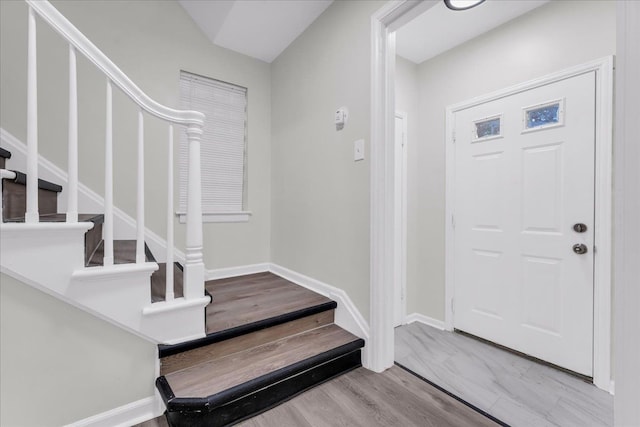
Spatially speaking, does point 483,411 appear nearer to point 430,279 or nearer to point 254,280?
point 430,279

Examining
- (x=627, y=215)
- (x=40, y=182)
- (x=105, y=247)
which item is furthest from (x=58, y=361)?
(x=627, y=215)

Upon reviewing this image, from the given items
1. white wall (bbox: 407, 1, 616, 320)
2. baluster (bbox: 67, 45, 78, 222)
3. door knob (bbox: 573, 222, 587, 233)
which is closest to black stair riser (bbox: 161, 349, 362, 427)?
baluster (bbox: 67, 45, 78, 222)

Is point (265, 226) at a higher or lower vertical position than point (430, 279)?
higher

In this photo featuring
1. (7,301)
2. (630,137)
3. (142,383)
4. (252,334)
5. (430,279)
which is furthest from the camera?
(430,279)

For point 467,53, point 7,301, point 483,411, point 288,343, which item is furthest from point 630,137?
point 7,301

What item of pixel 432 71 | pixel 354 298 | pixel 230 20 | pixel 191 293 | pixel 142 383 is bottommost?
pixel 142 383

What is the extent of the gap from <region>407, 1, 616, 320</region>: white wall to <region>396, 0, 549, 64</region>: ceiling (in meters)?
0.07

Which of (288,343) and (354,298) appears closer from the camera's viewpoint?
(288,343)

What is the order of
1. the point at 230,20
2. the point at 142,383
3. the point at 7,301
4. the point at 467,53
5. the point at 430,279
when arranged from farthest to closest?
the point at 430,279 < the point at 467,53 < the point at 230,20 < the point at 142,383 < the point at 7,301

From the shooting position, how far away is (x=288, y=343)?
1689 millimetres

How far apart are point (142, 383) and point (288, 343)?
758 millimetres

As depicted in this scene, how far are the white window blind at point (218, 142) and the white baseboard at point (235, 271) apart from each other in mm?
550

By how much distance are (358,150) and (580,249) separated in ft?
5.32

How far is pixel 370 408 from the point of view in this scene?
139 centimetres
